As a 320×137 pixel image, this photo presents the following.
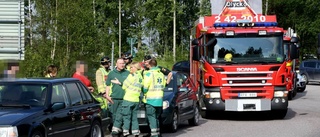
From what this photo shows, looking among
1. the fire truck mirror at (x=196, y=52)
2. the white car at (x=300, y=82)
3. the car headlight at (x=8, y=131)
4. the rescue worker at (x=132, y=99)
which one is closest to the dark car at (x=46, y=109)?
the car headlight at (x=8, y=131)

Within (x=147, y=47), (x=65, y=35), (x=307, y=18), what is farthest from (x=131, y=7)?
(x=65, y=35)

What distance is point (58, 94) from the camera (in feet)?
38.9

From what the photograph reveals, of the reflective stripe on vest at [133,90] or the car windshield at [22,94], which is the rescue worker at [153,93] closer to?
the reflective stripe on vest at [133,90]

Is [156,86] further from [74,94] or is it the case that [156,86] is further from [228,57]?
[228,57]

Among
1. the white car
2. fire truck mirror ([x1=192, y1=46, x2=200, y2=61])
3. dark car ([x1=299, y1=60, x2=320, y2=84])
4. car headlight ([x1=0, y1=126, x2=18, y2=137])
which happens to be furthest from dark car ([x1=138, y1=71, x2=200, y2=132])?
dark car ([x1=299, y1=60, x2=320, y2=84])

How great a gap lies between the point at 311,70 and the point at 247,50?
25.8m

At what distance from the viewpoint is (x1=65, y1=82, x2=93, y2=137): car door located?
1216cm

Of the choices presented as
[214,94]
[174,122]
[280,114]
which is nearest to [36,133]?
[174,122]

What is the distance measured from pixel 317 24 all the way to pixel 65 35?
141 ft

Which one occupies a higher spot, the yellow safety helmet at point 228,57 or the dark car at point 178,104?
the yellow safety helmet at point 228,57

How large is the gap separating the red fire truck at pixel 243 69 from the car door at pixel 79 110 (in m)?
7.80

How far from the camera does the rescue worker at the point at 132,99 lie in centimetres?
1413

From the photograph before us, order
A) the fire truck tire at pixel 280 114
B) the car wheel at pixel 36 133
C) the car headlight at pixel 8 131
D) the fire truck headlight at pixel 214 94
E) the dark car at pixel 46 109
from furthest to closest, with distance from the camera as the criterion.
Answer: the fire truck tire at pixel 280 114
the fire truck headlight at pixel 214 94
the car wheel at pixel 36 133
the dark car at pixel 46 109
the car headlight at pixel 8 131

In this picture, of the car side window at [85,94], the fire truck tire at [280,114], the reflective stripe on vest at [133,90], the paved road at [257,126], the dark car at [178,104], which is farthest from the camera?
the fire truck tire at [280,114]
